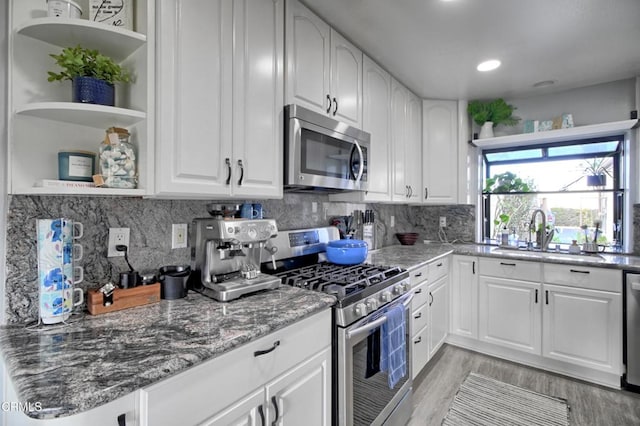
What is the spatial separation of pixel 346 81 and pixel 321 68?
0.29 metres

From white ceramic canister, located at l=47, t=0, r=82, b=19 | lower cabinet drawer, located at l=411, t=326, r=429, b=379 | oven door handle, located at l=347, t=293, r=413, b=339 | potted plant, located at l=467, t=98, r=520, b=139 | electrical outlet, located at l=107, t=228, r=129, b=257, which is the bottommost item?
lower cabinet drawer, located at l=411, t=326, r=429, b=379

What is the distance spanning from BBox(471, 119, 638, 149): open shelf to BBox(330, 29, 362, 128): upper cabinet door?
5.79 ft

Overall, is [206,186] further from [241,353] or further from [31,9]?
[31,9]

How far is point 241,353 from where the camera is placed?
980mm

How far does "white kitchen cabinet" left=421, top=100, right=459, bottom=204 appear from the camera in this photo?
10.8ft

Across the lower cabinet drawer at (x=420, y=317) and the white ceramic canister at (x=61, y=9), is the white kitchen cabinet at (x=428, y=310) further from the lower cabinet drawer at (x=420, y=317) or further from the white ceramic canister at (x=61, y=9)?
the white ceramic canister at (x=61, y=9)

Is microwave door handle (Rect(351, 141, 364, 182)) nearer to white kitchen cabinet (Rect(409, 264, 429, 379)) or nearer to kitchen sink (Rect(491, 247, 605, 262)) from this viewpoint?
white kitchen cabinet (Rect(409, 264, 429, 379))

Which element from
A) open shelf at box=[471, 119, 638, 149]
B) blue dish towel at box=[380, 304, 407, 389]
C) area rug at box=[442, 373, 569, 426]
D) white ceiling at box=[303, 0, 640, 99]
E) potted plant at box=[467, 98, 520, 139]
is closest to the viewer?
blue dish towel at box=[380, 304, 407, 389]

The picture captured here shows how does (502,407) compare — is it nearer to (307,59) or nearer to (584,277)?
(584,277)

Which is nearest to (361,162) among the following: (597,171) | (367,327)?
(367,327)

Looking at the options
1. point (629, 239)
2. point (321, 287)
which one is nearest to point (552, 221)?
point (629, 239)

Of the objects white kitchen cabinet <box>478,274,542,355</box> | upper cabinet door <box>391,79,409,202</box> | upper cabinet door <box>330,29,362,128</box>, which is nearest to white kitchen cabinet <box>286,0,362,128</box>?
upper cabinet door <box>330,29,362,128</box>

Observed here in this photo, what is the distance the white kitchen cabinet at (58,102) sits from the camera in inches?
41.6

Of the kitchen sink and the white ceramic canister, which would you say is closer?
A: the white ceramic canister
